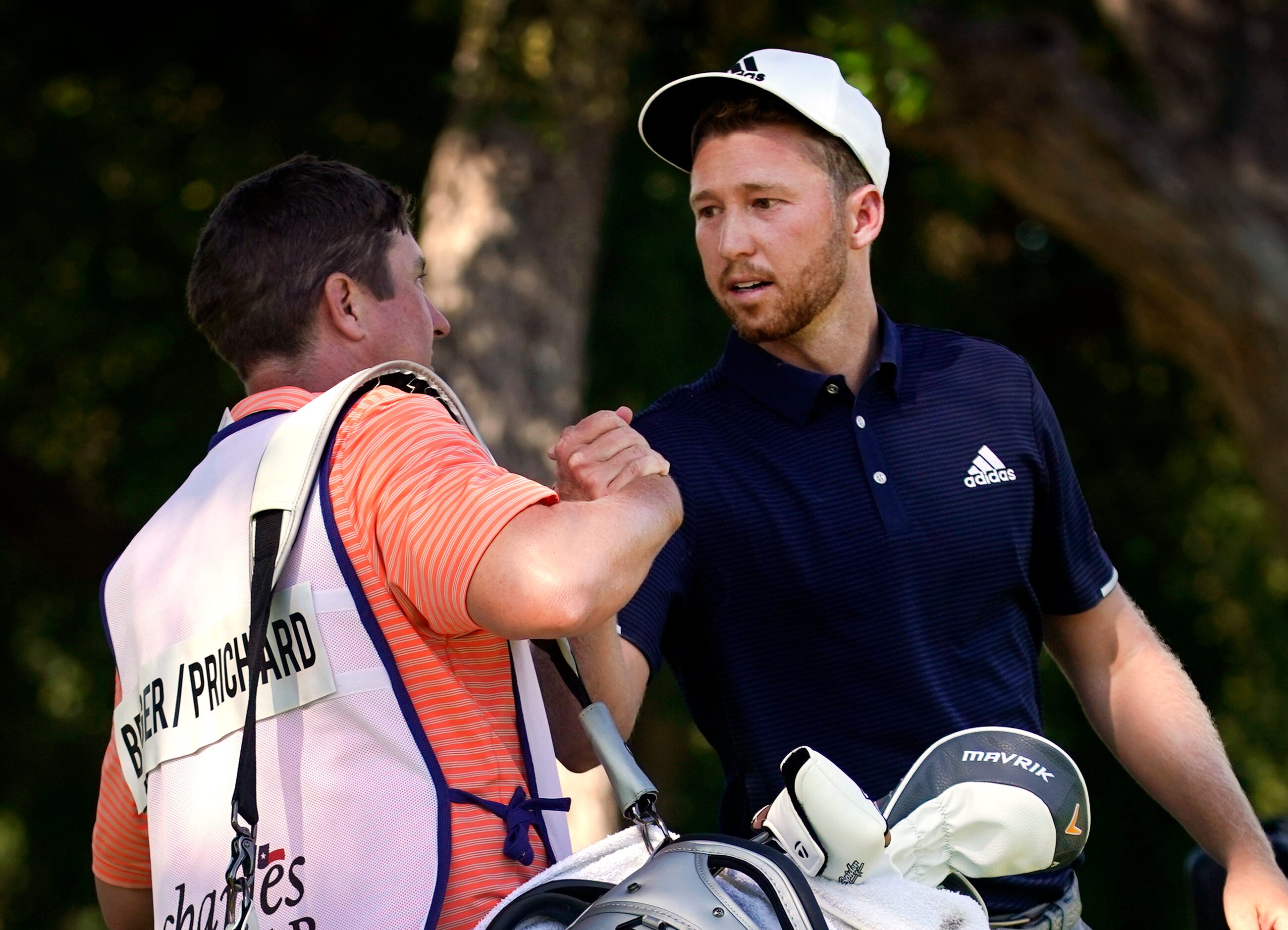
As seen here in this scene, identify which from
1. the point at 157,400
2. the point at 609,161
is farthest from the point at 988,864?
the point at 157,400

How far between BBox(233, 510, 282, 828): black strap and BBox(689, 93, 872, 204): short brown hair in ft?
3.80

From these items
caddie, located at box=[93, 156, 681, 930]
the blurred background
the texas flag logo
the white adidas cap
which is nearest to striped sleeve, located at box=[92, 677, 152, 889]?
caddie, located at box=[93, 156, 681, 930]

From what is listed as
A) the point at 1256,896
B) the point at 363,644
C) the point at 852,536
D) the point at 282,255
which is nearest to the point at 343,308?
the point at 282,255

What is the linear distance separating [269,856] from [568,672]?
481 mm

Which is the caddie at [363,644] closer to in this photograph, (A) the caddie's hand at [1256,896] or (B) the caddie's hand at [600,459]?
(B) the caddie's hand at [600,459]

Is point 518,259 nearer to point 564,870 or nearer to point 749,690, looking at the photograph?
point 749,690

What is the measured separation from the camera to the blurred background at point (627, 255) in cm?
629

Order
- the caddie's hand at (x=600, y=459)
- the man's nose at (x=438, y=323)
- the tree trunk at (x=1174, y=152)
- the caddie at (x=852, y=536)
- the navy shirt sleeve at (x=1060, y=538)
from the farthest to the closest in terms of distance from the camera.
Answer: the tree trunk at (x=1174, y=152) < the navy shirt sleeve at (x=1060, y=538) < the caddie at (x=852, y=536) < the man's nose at (x=438, y=323) < the caddie's hand at (x=600, y=459)

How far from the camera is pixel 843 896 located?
191cm

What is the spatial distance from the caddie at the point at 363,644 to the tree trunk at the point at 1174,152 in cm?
514

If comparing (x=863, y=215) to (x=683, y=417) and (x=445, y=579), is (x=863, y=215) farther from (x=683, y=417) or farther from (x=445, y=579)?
(x=445, y=579)

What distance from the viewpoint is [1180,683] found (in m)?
2.76

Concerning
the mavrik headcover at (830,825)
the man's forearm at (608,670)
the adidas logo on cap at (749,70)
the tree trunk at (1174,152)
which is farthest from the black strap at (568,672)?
the tree trunk at (1174,152)

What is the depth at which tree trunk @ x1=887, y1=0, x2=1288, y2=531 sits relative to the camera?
6891mm
